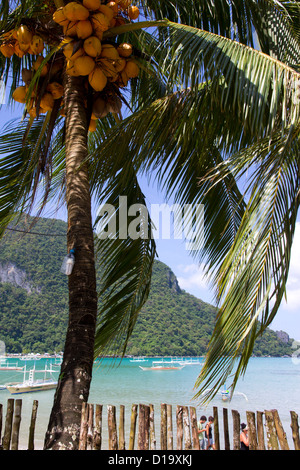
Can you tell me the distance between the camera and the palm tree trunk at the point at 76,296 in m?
2.59

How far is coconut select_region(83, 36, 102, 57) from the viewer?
321cm

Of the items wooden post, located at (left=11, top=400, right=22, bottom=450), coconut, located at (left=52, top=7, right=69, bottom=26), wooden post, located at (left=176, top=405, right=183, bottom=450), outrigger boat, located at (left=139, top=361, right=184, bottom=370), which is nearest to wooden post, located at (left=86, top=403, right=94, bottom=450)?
wooden post, located at (left=176, top=405, right=183, bottom=450)

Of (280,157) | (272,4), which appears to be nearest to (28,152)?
(272,4)

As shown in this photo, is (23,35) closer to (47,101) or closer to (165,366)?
(47,101)

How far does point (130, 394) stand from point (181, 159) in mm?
39874

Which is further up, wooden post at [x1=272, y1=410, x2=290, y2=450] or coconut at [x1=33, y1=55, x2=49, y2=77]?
coconut at [x1=33, y1=55, x2=49, y2=77]

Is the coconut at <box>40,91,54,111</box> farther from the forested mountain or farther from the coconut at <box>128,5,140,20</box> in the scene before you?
the forested mountain

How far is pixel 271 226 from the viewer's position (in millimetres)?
2121

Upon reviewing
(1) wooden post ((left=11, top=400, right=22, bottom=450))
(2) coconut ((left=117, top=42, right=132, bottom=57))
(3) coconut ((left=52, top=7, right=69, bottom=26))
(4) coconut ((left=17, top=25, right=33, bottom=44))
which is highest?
(4) coconut ((left=17, top=25, right=33, bottom=44))

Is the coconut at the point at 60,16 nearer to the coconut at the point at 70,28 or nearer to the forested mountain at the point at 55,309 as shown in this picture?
the coconut at the point at 70,28

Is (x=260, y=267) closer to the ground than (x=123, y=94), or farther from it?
closer to the ground

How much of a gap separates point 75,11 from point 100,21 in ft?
0.62

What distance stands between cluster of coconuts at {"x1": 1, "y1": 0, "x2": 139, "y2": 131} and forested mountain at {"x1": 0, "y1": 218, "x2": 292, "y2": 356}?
25.4 m
